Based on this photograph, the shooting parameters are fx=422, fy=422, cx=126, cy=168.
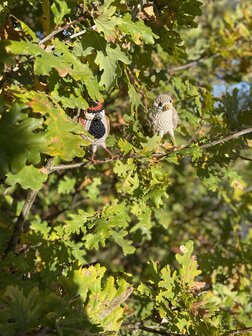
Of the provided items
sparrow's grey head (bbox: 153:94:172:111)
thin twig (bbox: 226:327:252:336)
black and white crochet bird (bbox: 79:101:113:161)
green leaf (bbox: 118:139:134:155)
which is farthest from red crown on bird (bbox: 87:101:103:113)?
thin twig (bbox: 226:327:252:336)

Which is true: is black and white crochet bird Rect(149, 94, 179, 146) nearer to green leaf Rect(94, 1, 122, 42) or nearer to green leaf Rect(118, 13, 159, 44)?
green leaf Rect(118, 13, 159, 44)

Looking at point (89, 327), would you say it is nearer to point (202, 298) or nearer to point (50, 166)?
point (50, 166)

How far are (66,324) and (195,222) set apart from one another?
4.09 m

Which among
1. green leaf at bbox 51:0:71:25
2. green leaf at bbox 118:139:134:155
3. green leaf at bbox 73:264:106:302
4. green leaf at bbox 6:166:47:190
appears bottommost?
green leaf at bbox 73:264:106:302

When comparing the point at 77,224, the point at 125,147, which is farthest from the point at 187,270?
the point at 125,147

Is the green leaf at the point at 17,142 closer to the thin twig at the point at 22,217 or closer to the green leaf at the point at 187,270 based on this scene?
the thin twig at the point at 22,217

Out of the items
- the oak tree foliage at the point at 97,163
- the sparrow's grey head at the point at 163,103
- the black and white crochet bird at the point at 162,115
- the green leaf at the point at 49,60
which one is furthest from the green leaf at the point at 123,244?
the green leaf at the point at 49,60

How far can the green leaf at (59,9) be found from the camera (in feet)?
5.63

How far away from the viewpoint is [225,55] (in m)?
4.26

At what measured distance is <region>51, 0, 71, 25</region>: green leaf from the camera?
1.72 m

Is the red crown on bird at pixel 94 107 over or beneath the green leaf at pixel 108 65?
beneath

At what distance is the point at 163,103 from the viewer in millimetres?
2324

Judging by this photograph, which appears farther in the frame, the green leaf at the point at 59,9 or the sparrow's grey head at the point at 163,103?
the sparrow's grey head at the point at 163,103

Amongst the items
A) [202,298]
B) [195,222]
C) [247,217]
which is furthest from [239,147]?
[195,222]
